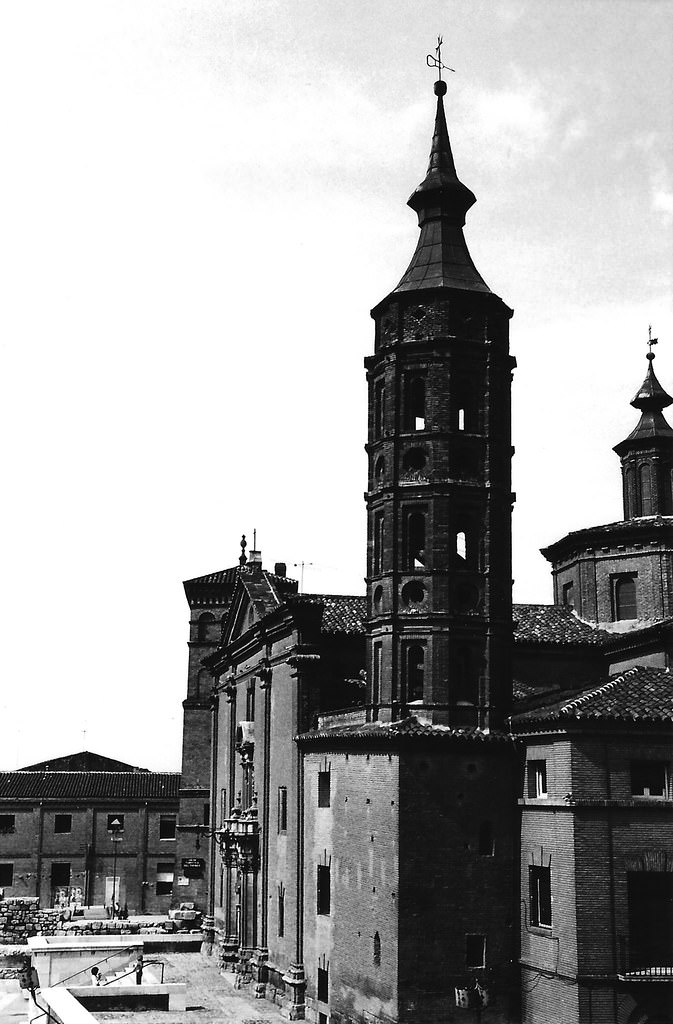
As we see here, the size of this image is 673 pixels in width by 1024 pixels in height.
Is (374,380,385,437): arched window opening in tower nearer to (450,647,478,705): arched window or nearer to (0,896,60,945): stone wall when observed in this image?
(450,647,478,705): arched window

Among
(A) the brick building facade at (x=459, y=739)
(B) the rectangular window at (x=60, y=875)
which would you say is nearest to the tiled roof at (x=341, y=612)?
(A) the brick building facade at (x=459, y=739)

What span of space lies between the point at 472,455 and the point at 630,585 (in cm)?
1217

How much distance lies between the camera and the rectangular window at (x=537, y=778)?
103 ft

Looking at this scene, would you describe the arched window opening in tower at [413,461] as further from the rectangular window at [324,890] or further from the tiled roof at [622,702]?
the rectangular window at [324,890]

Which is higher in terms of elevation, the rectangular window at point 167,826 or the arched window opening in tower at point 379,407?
the arched window opening in tower at point 379,407

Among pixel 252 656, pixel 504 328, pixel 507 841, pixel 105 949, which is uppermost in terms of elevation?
pixel 504 328

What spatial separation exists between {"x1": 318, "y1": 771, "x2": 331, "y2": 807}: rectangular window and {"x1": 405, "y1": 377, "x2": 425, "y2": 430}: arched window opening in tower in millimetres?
12406

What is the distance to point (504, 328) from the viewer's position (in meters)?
36.4

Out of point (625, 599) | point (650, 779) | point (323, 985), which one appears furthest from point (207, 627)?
point (650, 779)

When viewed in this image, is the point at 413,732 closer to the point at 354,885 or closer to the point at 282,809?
the point at 354,885

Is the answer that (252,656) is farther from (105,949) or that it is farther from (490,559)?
(490,559)

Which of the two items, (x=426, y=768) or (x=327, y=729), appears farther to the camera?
(x=327, y=729)

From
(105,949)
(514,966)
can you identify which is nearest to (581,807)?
(514,966)

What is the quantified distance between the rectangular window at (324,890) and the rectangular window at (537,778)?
8.97 meters
